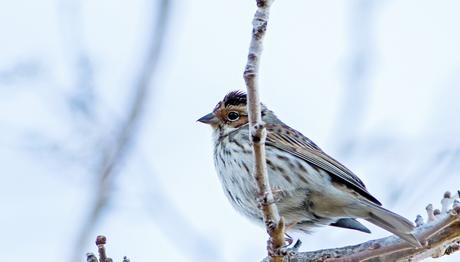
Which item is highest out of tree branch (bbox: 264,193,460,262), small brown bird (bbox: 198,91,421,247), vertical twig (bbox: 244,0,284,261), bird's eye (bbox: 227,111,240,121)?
bird's eye (bbox: 227,111,240,121)

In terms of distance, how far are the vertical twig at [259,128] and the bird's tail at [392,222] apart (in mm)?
695

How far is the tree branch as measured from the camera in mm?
3549

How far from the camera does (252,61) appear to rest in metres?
3.16

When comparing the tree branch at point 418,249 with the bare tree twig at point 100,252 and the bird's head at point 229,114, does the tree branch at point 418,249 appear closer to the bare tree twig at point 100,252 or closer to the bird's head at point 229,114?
the bare tree twig at point 100,252

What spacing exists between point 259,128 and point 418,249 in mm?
1170

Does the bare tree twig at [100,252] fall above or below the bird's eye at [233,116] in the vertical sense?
below

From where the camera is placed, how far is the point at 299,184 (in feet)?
17.3

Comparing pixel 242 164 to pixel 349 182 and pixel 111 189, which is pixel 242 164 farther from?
pixel 111 189

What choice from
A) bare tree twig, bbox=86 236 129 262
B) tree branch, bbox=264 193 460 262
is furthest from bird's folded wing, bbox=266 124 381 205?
bare tree twig, bbox=86 236 129 262

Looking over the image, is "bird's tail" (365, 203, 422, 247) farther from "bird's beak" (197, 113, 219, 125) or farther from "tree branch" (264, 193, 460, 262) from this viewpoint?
"bird's beak" (197, 113, 219, 125)

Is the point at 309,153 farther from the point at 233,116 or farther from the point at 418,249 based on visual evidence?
the point at 418,249

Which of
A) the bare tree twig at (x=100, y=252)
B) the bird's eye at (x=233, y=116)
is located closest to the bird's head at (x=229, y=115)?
the bird's eye at (x=233, y=116)

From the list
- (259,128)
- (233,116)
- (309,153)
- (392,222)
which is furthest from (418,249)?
(233,116)

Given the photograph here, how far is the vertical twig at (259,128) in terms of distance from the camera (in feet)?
10.2
